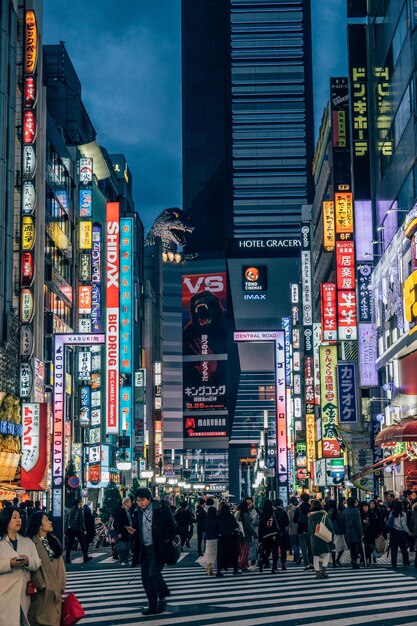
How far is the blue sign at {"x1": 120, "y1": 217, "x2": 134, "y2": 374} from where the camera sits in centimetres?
6825

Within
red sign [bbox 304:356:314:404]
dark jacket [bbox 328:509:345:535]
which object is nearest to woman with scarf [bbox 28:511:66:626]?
dark jacket [bbox 328:509:345:535]

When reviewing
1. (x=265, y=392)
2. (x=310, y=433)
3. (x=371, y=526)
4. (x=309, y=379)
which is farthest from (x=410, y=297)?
(x=265, y=392)

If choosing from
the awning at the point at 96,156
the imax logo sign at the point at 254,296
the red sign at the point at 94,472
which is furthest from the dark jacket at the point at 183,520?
the imax logo sign at the point at 254,296

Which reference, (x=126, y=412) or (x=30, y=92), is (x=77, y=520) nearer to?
(x=30, y=92)

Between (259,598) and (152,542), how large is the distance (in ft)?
10.1

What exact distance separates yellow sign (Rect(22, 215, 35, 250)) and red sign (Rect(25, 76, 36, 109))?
16.0 feet

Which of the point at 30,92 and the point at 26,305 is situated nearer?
the point at 26,305

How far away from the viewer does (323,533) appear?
20.3 m

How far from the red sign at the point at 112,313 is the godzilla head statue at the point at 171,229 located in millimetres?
104778

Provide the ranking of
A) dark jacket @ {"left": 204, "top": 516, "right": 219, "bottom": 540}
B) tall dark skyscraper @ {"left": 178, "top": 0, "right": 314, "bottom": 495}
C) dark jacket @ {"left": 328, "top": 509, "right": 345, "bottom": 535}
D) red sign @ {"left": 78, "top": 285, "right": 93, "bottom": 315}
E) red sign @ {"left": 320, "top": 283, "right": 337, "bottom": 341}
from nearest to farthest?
dark jacket @ {"left": 204, "top": 516, "right": 219, "bottom": 540} < dark jacket @ {"left": 328, "top": 509, "right": 345, "bottom": 535} < red sign @ {"left": 320, "top": 283, "right": 337, "bottom": 341} < red sign @ {"left": 78, "top": 285, "right": 93, "bottom": 315} < tall dark skyscraper @ {"left": 178, "top": 0, "right": 314, "bottom": 495}

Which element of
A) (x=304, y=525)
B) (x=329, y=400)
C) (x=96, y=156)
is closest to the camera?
(x=304, y=525)

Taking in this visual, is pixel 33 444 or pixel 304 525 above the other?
pixel 33 444

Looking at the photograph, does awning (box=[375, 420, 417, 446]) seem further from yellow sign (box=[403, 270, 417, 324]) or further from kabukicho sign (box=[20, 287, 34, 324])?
kabukicho sign (box=[20, 287, 34, 324])

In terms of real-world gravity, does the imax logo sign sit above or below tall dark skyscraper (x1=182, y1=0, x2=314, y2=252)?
below
